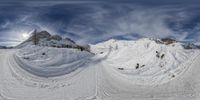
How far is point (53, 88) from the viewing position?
18562 mm

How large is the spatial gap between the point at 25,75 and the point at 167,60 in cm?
1217

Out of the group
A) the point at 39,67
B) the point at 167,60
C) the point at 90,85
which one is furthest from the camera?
the point at 167,60

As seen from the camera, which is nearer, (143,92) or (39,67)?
(143,92)

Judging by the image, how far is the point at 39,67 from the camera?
90.5 ft

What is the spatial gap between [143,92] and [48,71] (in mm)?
9901

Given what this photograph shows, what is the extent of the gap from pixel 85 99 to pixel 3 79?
293 inches

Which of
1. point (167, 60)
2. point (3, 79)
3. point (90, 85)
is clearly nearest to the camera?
point (90, 85)

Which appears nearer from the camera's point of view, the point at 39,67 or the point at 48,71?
the point at 48,71

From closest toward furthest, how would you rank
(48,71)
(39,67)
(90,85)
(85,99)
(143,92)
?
(85,99) < (143,92) < (90,85) < (48,71) < (39,67)

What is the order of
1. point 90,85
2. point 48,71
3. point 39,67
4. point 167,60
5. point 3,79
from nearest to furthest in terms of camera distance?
point 90,85 < point 3,79 < point 48,71 < point 39,67 < point 167,60

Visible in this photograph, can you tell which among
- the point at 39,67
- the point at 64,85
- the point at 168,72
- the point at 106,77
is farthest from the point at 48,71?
the point at 168,72

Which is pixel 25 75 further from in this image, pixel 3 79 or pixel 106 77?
pixel 106 77

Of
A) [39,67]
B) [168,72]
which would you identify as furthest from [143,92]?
[39,67]

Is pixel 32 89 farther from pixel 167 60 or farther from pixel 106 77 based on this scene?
pixel 167 60
